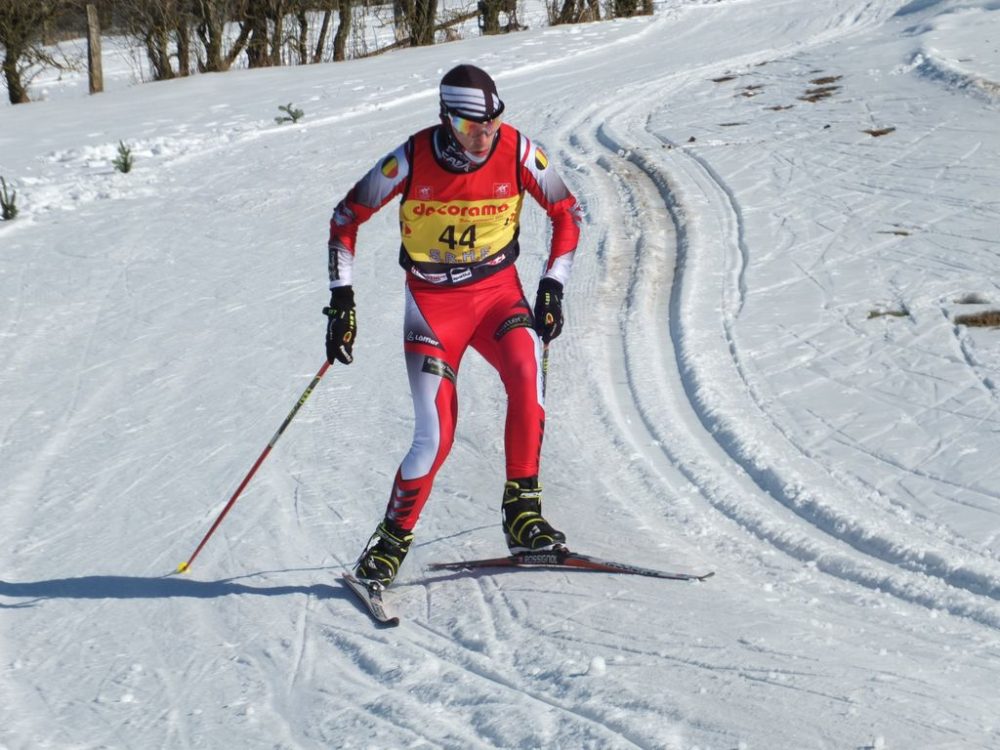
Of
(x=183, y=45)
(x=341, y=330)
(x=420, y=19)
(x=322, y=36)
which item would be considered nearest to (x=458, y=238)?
(x=341, y=330)

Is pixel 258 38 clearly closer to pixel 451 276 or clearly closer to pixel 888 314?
pixel 888 314

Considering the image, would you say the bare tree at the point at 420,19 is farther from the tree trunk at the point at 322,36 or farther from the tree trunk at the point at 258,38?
the tree trunk at the point at 258,38

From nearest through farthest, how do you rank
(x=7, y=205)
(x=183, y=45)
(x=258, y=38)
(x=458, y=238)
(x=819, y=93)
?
(x=458, y=238)
(x=7, y=205)
(x=819, y=93)
(x=183, y=45)
(x=258, y=38)

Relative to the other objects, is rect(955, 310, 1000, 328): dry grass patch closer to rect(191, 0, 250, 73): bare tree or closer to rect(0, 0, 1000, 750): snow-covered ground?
rect(0, 0, 1000, 750): snow-covered ground

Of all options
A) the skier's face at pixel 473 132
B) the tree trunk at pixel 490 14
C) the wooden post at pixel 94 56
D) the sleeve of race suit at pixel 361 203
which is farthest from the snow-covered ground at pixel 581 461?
the tree trunk at pixel 490 14

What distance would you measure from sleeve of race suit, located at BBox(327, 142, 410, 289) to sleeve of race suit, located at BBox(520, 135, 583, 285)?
0.50 m

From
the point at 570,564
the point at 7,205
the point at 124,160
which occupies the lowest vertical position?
the point at 570,564

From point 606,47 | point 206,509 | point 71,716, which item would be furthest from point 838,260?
point 606,47

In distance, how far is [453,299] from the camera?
4.79 m

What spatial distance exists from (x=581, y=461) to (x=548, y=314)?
113 centimetres

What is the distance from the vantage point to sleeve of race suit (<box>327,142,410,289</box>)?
4641mm

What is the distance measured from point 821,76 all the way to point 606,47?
5.84m

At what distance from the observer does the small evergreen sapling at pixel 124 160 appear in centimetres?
1266

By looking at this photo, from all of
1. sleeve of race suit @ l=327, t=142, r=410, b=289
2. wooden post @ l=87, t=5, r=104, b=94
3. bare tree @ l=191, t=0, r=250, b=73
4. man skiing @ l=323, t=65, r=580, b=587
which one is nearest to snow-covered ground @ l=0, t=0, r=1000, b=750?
man skiing @ l=323, t=65, r=580, b=587
